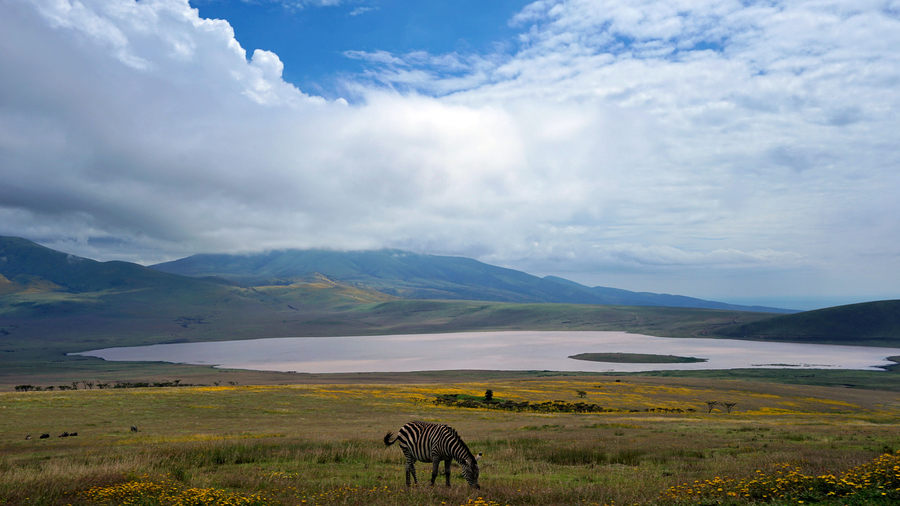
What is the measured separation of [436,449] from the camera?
13742 millimetres

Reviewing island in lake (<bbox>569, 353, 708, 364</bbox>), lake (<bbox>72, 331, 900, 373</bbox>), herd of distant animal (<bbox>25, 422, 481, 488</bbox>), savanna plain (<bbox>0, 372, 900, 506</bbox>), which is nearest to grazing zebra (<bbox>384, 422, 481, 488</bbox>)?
herd of distant animal (<bbox>25, 422, 481, 488</bbox>)

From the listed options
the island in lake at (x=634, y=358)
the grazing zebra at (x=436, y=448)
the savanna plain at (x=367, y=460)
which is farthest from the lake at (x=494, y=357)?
the grazing zebra at (x=436, y=448)

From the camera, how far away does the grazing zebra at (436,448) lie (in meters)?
13.3

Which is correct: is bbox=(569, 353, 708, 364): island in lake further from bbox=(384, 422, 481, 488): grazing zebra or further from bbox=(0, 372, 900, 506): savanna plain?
bbox=(384, 422, 481, 488): grazing zebra

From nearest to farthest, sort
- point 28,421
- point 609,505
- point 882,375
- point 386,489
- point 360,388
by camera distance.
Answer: point 609,505, point 386,489, point 28,421, point 360,388, point 882,375

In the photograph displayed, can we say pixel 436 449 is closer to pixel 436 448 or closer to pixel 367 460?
pixel 436 448

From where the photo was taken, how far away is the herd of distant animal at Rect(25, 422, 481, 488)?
13.3 metres

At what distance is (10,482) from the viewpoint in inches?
494

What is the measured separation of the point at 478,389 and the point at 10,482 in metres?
65.8

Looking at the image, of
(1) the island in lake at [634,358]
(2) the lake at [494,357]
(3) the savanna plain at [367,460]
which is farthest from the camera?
(1) the island in lake at [634,358]

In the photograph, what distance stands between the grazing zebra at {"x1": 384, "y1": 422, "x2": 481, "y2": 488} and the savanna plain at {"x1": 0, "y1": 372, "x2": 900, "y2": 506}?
529mm

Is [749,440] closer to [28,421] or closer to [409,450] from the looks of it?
[409,450]

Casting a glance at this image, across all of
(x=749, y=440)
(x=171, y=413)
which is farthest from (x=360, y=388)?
(x=749, y=440)

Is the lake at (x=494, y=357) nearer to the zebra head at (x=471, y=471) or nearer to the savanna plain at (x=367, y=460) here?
the savanna plain at (x=367, y=460)
